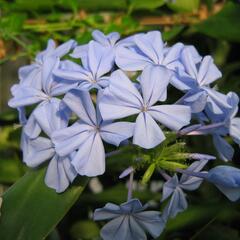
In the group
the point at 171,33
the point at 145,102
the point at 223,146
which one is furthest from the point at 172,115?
the point at 171,33

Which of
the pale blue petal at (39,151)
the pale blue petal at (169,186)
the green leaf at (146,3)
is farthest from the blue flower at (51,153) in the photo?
the green leaf at (146,3)

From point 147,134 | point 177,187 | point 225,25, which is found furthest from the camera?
point 225,25

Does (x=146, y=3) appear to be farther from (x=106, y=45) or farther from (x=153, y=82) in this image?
(x=153, y=82)

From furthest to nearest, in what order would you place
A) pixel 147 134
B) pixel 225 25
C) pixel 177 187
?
pixel 225 25 < pixel 177 187 < pixel 147 134

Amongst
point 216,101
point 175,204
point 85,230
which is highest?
point 216,101

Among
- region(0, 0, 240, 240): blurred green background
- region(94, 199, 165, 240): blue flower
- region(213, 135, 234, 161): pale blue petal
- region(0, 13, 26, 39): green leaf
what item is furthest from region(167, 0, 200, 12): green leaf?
region(94, 199, 165, 240): blue flower

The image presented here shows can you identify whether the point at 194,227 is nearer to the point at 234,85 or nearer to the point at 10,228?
the point at 234,85

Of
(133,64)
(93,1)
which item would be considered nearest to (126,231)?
(133,64)

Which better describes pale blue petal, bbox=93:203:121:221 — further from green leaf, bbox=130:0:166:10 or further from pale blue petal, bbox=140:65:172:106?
green leaf, bbox=130:0:166:10
